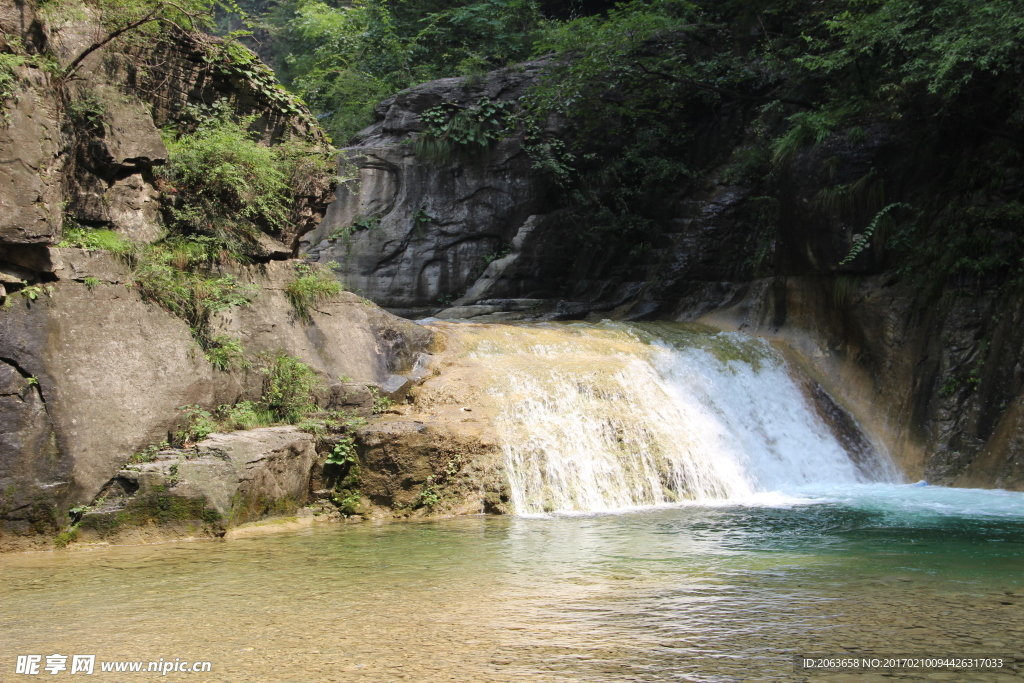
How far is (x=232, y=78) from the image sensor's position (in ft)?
33.5

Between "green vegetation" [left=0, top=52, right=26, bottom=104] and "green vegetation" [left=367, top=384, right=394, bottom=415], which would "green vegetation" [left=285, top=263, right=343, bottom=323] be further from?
"green vegetation" [left=0, top=52, right=26, bottom=104]

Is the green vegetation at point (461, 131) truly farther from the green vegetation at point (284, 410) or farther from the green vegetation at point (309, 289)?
the green vegetation at point (284, 410)

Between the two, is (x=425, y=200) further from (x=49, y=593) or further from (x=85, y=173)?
(x=49, y=593)

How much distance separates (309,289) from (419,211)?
7305 millimetres

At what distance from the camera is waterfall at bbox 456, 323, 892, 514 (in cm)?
890

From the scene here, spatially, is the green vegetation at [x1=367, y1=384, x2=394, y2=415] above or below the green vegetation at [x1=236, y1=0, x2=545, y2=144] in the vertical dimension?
below

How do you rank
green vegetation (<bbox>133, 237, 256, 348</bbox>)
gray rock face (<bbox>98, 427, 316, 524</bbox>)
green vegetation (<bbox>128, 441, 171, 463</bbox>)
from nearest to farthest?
gray rock face (<bbox>98, 427, 316, 524</bbox>), green vegetation (<bbox>128, 441, 171, 463</bbox>), green vegetation (<bbox>133, 237, 256, 348</bbox>)

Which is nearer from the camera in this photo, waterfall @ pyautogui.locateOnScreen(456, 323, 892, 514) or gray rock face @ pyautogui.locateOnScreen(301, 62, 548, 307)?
waterfall @ pyautogui.locateOnScreen(456, 323, 892, 514)

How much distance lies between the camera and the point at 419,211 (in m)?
17.0

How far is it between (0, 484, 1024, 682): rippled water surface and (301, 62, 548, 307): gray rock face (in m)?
10.2

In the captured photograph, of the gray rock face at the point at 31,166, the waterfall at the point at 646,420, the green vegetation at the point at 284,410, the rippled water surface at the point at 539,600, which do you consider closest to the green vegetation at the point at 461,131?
the waterfall at the point at 646,420

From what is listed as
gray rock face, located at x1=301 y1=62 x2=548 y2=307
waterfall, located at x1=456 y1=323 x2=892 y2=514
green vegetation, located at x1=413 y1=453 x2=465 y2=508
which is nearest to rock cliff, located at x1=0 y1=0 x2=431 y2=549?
green vegetation, located at x1=413 y1=453 x2=465 y2=508

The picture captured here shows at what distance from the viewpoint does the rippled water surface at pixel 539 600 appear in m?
3.30

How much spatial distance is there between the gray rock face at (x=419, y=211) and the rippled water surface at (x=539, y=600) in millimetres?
10213
